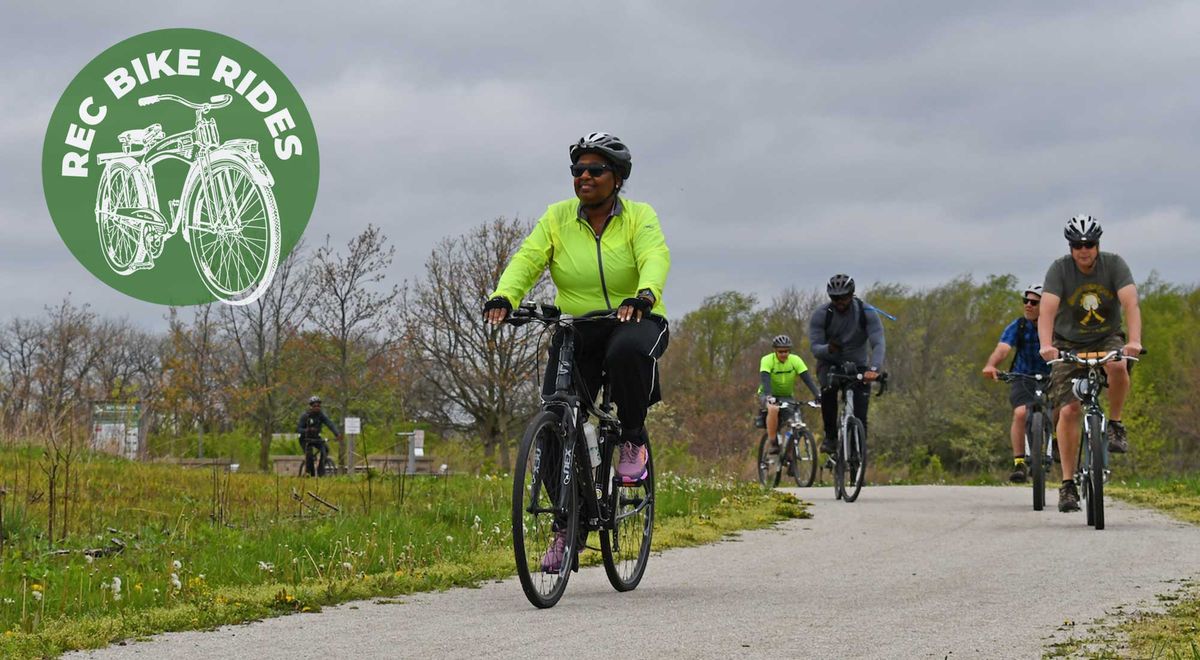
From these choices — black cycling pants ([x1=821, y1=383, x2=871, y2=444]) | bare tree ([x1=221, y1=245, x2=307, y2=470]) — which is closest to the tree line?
bare tree ([x1=221, y1=245, x2=307, y2=470])

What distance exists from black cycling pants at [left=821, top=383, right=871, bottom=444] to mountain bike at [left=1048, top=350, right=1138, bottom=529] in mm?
3885

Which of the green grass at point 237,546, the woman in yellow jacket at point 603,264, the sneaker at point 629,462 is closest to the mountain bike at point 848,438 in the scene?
the green grass at point 237,546

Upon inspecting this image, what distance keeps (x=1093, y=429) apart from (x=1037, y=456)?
2438mm

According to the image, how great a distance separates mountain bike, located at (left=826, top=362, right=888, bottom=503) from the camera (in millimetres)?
14867

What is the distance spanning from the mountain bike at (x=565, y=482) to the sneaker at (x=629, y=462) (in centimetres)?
3

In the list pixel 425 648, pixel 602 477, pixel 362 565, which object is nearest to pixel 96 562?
pixel 362 565

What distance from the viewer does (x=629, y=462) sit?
718cm

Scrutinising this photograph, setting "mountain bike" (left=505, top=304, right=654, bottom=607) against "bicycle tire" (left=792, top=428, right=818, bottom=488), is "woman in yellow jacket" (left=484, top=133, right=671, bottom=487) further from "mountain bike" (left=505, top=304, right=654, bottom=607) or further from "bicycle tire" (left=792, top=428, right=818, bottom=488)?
"bicycle tire" (left=792, top=428, right=818, bottom=488)

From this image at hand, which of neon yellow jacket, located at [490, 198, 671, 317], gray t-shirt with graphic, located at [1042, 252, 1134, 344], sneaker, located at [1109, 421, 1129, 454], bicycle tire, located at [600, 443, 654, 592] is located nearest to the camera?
neon yellow jacket, located at [490, 198, 671, 317]

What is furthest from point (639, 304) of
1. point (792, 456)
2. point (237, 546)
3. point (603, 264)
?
point (792, 456)

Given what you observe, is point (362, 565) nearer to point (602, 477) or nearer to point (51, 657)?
point (602, 477)

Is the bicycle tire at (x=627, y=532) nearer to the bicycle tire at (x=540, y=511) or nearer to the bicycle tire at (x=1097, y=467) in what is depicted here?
the bicycle tire at (x=540, y=511)

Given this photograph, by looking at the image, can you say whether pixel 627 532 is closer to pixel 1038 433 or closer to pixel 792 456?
pixel 1038 433

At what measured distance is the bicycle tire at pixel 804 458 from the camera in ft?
62.4
